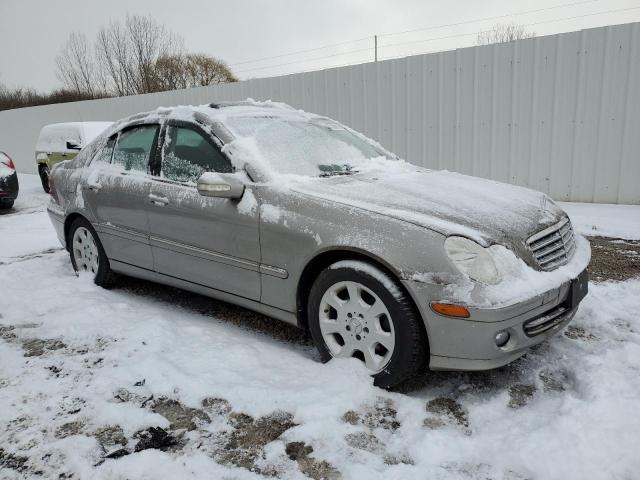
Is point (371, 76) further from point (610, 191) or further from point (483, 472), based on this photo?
point (483, 472)

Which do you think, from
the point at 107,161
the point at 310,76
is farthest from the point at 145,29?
the point at 107,161

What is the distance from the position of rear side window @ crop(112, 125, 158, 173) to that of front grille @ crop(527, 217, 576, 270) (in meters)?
2.81

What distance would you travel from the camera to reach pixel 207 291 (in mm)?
3537

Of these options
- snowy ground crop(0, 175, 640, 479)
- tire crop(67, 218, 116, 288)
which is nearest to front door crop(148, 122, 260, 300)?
snowy ground crop(0, 175, 640, 479)

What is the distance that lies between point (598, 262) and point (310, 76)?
6.62m

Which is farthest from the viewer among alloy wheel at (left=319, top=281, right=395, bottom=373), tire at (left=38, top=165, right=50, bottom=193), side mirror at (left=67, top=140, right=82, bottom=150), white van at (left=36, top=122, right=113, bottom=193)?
tire at (left=38, top=165, right=50, bottom=193)

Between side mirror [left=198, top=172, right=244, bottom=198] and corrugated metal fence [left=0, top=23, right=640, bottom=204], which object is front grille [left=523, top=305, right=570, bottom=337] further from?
corrugated metal fence [left=0, top=23, right=640, bottom=204]

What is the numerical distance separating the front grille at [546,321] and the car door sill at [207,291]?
1.31 meters

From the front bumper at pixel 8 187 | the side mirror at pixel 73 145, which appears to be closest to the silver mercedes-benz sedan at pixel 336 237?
the front bumper at pixel 8 187

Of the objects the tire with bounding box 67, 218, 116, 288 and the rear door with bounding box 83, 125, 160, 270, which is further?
the tire with bounding box 67, 218, 116, 288

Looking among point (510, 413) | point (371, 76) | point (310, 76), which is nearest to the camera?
point (510, 413)

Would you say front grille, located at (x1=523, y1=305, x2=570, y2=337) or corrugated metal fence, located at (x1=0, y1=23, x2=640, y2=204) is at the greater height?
corrugated metal fence, located at (x1=0, y1=23, x2=640, y2=204)

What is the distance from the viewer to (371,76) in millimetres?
8938

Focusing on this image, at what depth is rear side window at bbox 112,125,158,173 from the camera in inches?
155
